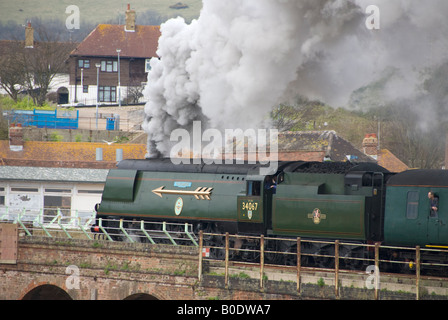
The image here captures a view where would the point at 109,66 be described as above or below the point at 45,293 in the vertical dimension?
above

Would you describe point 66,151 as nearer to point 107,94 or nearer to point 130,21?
point 107,94

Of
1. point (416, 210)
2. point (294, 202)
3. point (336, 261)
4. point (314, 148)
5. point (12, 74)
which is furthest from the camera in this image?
point (12, 74)

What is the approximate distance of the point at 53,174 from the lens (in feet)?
156

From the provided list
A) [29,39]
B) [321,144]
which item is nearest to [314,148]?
[321,144]

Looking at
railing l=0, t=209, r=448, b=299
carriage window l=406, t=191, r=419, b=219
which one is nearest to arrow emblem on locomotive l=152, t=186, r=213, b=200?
railing l=0, t=209, r=448, b=299

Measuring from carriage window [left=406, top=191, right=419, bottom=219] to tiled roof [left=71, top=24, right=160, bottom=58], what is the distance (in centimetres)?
7105

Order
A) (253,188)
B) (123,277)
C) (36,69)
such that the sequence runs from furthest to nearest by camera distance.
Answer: (36,69) → (123,277) → (253,188)

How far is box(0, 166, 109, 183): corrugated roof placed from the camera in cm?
4659

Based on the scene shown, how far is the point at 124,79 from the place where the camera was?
9262cm

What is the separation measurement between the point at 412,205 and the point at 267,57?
25.8ft

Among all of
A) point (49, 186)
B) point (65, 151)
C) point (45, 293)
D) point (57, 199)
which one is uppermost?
point (65, 151)
